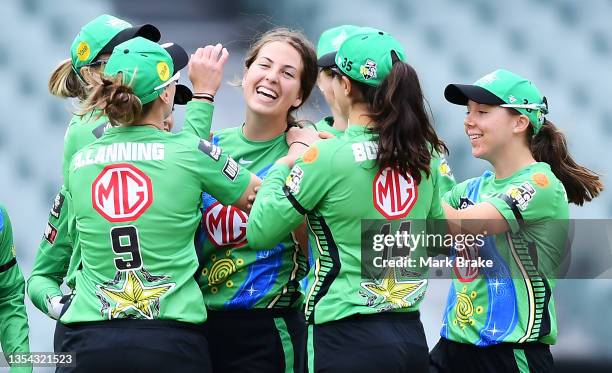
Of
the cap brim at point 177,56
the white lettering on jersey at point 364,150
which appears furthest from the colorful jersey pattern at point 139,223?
the white lettering on jersey at point 364,150

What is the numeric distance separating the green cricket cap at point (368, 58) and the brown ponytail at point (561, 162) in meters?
1.02

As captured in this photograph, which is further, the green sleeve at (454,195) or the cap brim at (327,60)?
the green sleeve at (454,195)

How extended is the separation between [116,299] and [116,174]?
38 cm

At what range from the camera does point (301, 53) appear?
13.2ft

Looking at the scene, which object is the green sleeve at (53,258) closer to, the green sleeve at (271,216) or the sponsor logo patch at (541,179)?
the green sleeve at (271,216)

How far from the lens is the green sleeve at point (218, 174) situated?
11.2 ft

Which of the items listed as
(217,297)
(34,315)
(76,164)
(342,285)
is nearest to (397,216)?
(342,285)

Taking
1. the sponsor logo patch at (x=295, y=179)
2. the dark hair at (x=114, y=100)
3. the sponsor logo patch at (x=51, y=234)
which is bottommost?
the sponsor logo patch at (x=295, y=179)

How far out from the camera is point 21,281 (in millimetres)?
4227

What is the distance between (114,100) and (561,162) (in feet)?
6.19

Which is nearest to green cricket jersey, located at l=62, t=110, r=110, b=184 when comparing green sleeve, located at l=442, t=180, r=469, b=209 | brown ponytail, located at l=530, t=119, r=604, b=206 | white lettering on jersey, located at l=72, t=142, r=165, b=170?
white lettering on jersey, located at l=72, t=142, r=165, b=170

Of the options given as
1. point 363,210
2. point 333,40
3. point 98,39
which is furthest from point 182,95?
point 363,210

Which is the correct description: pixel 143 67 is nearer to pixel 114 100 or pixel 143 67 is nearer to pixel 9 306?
pixel 114 100

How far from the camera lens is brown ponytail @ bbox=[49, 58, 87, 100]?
4.18m
